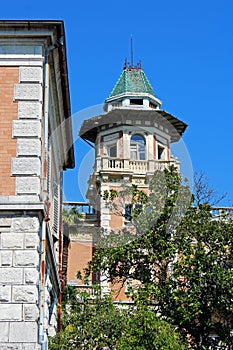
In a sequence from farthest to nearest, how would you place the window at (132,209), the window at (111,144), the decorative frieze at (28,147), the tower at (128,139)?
the window at (111,144) → the tower at (128,139) → the window at (132,209) → the decorative frieze at (28,147)

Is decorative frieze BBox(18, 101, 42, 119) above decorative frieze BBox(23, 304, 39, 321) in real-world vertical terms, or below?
above

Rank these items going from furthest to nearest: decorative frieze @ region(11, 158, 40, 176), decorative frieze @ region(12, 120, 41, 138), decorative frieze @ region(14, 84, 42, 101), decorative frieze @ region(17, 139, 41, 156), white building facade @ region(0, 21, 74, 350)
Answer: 1. decorative frieze @ region(14, 84, 42, 101)
2. decorative frieze @ region(12, 120, 41, 138)
3. decorative frieze @ region(17, 139, 41, 156)
4. decorative frieze @ region(11, 158, 40, 176)
5. white building facade @ region(0, 21, 74, 350)

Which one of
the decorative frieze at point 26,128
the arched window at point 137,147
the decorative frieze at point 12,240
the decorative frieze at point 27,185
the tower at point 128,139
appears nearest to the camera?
the decorative frieze at point 12,240

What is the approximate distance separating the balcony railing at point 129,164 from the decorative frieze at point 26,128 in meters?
23.2

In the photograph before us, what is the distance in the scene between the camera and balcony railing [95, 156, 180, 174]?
33531 mm

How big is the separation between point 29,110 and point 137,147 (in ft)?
83.5

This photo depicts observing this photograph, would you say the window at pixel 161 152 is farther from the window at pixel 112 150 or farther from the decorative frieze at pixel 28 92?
the decorative frieze at pixel 28 92

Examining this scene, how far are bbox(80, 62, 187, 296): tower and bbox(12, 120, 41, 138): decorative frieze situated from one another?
894 inches

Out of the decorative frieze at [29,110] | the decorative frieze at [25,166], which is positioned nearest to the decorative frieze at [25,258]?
the decorative frieze at [25,166]

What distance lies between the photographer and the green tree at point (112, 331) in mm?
15352

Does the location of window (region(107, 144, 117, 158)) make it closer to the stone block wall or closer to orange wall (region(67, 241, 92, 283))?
orange wall (region(67, 241, 92, 283))

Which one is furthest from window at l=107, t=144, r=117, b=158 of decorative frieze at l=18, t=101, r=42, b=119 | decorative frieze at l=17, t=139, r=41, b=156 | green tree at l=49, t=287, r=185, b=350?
decorative frieze at l=17, t=139, r=41, b=156

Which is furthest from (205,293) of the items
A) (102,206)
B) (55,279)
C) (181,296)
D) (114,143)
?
(114,143)

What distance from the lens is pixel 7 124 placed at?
10094 mm
